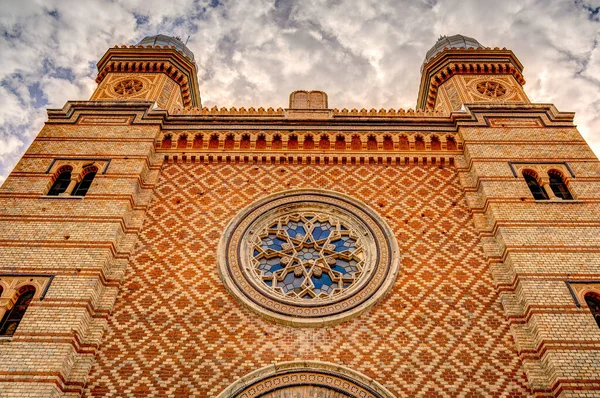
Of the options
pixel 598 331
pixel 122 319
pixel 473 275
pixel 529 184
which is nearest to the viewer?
pixel 598 331

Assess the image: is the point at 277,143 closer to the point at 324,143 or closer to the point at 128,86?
the point at 324,143

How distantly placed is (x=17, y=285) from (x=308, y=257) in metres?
4.97

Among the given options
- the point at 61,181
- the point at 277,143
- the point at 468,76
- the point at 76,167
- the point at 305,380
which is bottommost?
the point at 305,380

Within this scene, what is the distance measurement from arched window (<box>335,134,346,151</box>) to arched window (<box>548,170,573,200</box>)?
14.6 ft

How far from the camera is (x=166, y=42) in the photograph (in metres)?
15.6

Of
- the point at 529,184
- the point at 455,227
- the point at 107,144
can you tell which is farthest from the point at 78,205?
the point at 529,184

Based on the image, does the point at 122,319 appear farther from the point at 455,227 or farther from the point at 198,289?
the point at 455,227

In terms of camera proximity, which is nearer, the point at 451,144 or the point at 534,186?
the point at 534,186

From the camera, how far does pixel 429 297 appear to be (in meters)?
8.08

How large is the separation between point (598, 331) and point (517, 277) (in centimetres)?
135

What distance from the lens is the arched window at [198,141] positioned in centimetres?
1105

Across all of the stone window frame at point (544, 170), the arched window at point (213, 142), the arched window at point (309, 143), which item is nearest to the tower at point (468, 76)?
the stone window frame at point (544, 170)

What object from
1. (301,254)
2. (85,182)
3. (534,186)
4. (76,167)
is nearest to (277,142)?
(301,254)

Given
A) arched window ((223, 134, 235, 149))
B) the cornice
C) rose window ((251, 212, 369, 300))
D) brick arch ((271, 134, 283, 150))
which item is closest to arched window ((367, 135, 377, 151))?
the cornice
